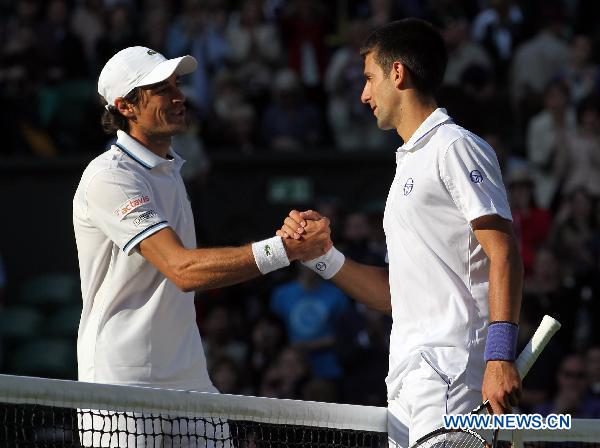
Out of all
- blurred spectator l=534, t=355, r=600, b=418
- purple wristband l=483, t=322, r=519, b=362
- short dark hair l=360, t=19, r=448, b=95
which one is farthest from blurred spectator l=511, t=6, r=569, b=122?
purple wristband l=483, t=322, r=519, b=362

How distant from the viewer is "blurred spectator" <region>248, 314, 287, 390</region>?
11.1 m

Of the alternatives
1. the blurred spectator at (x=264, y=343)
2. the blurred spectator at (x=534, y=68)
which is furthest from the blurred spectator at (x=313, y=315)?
the blurred spectator at (x=534, y=68)

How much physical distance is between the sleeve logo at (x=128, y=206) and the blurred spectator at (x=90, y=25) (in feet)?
30.0

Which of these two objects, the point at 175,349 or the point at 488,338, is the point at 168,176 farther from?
the point at 488,338

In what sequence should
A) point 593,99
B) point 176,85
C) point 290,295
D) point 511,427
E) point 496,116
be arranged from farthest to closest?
point 496,116 → point 593,99 → point 290,295 → point 176,85 → point 511,427

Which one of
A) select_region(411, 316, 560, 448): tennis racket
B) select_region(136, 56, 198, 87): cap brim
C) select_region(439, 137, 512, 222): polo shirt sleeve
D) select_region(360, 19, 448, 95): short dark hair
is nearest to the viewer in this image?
select_region(411, 316, 560, 448): tennis racket

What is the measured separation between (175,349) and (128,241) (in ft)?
1.57

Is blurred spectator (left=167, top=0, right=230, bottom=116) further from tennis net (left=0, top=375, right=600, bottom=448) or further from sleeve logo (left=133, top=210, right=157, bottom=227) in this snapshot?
tennis net (left=0, top=375, right=600, bottom=448)

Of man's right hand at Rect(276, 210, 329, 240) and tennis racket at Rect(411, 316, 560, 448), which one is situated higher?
man's right hand at Rect(276, 210, 329, 240)

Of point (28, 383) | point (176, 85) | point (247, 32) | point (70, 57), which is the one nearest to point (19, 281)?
point (70, 57)

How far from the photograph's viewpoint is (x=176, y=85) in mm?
6062

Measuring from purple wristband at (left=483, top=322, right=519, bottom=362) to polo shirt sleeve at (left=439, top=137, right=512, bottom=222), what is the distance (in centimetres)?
41

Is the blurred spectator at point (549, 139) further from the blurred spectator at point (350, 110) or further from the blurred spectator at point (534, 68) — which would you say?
the blurred spectator at point (350, 110)

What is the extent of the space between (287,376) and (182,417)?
539 centimetres
